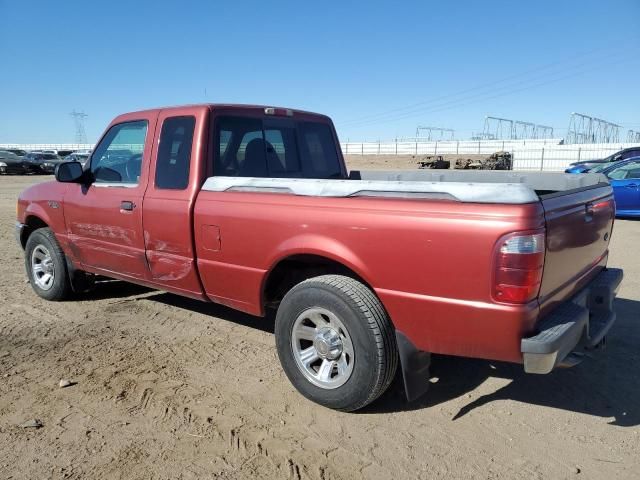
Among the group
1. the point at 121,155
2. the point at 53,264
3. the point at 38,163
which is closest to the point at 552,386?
the point at 121,155

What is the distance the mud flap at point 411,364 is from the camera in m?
3.06

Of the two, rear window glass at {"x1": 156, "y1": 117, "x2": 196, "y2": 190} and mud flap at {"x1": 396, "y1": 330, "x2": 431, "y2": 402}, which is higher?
rear window glass at {"x1": 156, "y1": 117, "x2": 196, "y2": 190}

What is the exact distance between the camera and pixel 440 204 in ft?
9.38

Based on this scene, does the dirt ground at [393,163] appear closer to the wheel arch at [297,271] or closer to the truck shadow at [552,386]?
the truck shadow at [552,386]

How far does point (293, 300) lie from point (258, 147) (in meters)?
1.69

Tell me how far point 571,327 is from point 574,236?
1.96 feet

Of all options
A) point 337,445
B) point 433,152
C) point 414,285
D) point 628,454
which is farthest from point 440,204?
point 433,152

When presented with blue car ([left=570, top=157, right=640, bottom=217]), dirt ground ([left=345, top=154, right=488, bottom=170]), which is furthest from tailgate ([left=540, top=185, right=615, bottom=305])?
dirt ground ([left=345, top=154, right=488, bottom=170])

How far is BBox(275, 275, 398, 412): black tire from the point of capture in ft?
10.2

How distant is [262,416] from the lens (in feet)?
11.0

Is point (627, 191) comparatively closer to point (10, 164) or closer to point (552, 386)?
point (552, 386)

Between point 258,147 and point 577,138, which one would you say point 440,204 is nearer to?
point 258,147

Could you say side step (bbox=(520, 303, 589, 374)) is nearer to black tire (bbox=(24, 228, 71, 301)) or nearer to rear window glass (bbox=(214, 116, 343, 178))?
rear window glass (bbox=(214, 116, 343, 178))

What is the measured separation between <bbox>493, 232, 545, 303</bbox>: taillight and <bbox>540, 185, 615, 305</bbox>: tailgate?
5.4 inches
